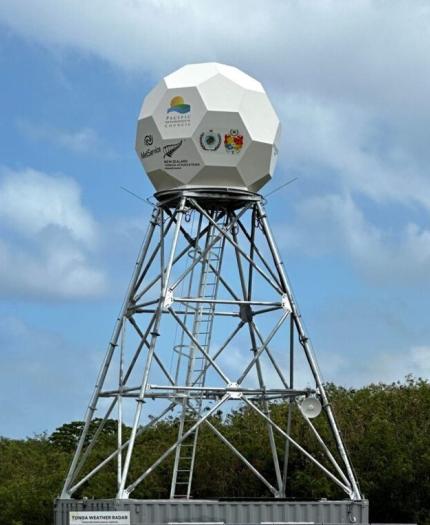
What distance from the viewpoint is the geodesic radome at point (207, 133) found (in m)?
48.0

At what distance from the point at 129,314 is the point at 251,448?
Answer: 741 inches

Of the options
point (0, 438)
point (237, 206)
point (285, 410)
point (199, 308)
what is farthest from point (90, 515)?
point (0, 438)

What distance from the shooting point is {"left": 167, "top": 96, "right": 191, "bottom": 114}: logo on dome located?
48312mm

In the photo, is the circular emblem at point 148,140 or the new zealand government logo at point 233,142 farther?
the circular emblem at point 148,140

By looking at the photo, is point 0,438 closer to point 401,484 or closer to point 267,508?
point 401,484

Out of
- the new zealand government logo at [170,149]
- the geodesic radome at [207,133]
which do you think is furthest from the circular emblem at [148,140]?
the new zealand government logo at [170,149]

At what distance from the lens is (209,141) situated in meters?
48.0

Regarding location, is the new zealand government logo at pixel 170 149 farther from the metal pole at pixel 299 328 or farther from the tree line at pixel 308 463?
the tree line at pixel 308 463

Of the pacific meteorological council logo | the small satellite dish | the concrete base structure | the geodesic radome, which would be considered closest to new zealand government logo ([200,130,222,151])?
the geodesic radome

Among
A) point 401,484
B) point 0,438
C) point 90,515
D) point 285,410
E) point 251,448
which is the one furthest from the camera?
point 0,438

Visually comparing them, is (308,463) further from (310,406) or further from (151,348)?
Result: (151,348)

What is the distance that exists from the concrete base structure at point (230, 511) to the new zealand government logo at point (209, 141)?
12315mm

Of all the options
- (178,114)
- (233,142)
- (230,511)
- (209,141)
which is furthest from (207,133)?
(230,511)

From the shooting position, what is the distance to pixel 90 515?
1763 inches
